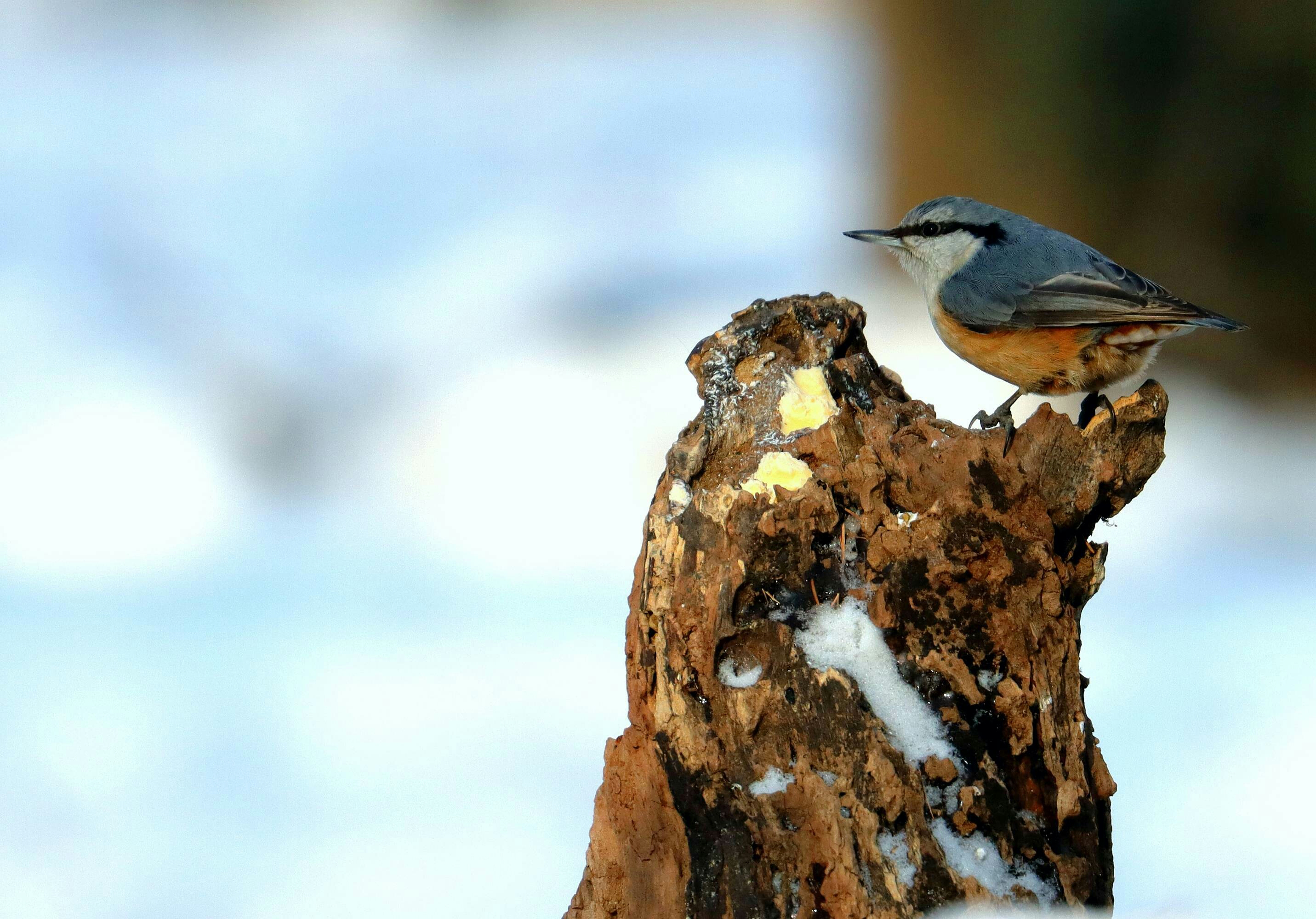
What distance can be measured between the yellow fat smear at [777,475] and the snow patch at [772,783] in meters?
0.41

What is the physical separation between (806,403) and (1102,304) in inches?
30.1

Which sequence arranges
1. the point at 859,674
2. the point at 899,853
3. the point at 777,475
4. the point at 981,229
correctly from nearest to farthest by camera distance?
the point at 899,853, the point at 859,674, the point at 777,475, the point at 981,229

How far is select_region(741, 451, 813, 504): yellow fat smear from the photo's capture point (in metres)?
1.94

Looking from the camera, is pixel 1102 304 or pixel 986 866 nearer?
pixel 986 866

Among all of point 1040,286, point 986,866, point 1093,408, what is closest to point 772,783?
point 986,866

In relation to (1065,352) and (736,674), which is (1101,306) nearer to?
(1065,352)

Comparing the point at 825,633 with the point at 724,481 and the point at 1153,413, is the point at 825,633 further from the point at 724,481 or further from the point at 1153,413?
the point at 1153,413

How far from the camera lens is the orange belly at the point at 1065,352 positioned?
8.09 feet

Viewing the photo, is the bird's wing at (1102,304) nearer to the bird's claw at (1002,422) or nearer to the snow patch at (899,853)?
the bird's claw at (1002,422)

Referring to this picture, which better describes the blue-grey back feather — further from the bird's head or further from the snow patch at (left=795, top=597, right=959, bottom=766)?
the snow patch at (left=795, top=597, right=959, bottom=766)

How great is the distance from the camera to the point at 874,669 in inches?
73.7

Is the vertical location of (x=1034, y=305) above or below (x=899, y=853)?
above

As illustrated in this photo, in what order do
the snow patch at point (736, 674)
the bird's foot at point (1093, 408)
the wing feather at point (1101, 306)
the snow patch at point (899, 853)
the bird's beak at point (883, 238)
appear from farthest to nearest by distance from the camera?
the bird's beak at point (883, 238) → the wing feather at point (1101, 306) → the bird's foot at point (1093, 408) → the snow patch at point (736, 674) → the snow patch at point (899, 853)

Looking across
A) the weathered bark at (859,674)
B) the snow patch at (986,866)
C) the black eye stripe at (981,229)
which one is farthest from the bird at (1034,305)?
the snow patch at (986,866)
